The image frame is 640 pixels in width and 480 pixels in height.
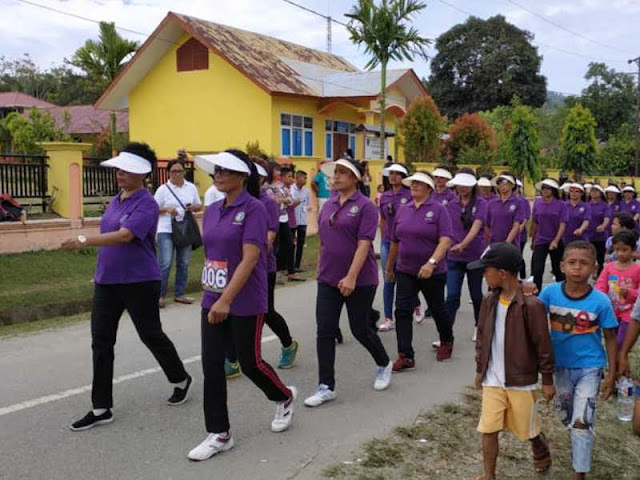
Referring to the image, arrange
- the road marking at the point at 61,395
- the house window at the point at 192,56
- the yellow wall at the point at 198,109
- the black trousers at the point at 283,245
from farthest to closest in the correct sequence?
the house window at the point at 192,56
the yellow wall at the point at 198,109
the black trousers at the point at 283,245
the road marking at the point at 61,395

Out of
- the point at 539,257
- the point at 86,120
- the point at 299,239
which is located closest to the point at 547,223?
the point at 539,257

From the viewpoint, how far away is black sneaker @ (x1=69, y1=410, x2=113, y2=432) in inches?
182

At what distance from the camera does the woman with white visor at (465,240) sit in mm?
7199

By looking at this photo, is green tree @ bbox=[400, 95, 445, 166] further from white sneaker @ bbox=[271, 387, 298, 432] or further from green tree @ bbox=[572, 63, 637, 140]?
green tree @ bbox=[572, 63, 637, 140]

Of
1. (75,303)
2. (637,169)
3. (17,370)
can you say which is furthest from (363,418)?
(637,169)

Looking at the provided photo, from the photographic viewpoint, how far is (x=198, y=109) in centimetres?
2502

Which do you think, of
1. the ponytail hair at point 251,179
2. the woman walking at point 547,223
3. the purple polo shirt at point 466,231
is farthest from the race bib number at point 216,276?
the woman walking at point 547,223

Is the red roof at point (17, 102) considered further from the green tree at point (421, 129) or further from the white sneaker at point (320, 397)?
the white sneaker at point (320, 397)

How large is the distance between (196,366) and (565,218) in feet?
18.9

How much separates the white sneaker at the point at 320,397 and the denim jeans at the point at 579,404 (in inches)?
72.8

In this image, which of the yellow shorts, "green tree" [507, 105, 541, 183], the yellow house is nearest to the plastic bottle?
the yellow shorts

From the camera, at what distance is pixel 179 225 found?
8758mm

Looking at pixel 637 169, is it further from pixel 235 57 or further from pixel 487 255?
pixel 487 255

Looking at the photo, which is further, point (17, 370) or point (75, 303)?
point (75, 303)
